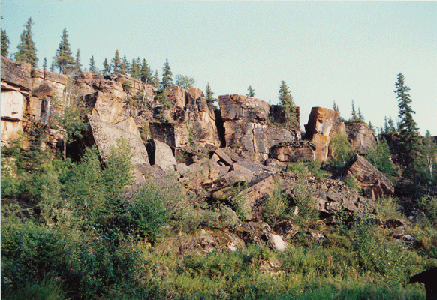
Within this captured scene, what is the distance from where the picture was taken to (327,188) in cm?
1925

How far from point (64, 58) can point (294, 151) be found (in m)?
47.9

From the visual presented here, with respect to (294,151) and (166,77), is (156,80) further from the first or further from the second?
(294,151)

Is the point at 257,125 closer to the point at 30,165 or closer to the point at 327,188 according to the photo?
the point at 327,188

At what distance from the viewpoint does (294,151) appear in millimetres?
42969

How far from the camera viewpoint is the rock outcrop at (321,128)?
45875 millimetres

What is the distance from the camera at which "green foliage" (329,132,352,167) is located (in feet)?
149

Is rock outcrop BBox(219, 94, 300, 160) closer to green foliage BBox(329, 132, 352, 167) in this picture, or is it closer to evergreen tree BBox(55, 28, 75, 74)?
green foliage BBox(329, 132, 352, 167)

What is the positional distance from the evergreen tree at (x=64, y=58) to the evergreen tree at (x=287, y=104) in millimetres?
42105

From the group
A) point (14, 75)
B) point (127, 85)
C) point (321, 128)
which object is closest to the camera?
point (14, 75)

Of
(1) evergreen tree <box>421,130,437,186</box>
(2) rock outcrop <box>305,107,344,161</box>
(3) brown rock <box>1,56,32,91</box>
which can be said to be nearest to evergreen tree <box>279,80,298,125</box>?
(2) rock outcrop <box>305,107,344,161</box>

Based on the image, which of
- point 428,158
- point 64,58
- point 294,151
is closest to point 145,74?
point 64,58

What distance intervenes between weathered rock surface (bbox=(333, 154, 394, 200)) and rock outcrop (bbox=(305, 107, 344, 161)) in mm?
18372

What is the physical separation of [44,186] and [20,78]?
13013 millimetres

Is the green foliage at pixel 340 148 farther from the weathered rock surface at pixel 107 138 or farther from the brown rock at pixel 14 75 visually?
the brown rock at pixel 14 75
